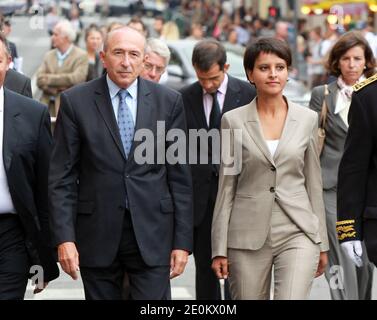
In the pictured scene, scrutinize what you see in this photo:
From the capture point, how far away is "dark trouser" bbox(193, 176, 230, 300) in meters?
7.96

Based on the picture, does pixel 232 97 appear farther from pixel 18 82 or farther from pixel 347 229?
pixel 347 229

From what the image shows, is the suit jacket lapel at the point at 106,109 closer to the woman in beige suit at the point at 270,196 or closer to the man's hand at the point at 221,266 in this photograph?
the woman in beige suit at the point at 270,196

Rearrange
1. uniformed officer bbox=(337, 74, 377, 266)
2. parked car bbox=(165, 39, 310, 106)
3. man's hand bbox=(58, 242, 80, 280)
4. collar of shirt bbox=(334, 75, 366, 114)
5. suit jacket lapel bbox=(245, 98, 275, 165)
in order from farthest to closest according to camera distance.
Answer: parked car bbox=(165, 39, 310, 106)
collar of shirt bbox=(334, 75, 366, 114)
suit jacket lapel bbox=(245, 98, 275, 165)
man's hand bbox=(58, 242, 80, 280)
uniformed officer bbox=(337, 74, 377, 266)

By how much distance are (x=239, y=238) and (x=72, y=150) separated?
103 centimetres

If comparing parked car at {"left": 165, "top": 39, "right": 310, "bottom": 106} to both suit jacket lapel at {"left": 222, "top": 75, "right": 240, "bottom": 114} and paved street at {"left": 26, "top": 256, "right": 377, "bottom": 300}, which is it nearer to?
paved street at {"left": 26, "top": 256, "right": 377, "bottom": 300}

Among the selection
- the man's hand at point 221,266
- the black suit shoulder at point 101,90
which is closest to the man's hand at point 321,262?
the man's hand at point 221,266

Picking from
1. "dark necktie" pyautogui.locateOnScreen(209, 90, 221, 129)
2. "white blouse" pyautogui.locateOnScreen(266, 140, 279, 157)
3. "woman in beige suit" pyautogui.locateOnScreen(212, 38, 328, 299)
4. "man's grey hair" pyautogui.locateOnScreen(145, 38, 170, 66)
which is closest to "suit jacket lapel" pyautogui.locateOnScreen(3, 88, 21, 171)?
"woman in beige suit" pyautogui.locateOnScreen(212, 38, 328, 299)

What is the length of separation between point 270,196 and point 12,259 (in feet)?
4.66

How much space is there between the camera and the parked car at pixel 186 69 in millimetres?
19172

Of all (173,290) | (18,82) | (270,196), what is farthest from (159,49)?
(270,196)

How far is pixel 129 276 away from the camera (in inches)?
249

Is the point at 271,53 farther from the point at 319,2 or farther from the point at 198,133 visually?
the point at 319,2

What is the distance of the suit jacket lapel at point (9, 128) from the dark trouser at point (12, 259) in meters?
0.31

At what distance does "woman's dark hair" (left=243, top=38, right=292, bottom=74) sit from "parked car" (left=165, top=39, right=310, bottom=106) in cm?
1187
